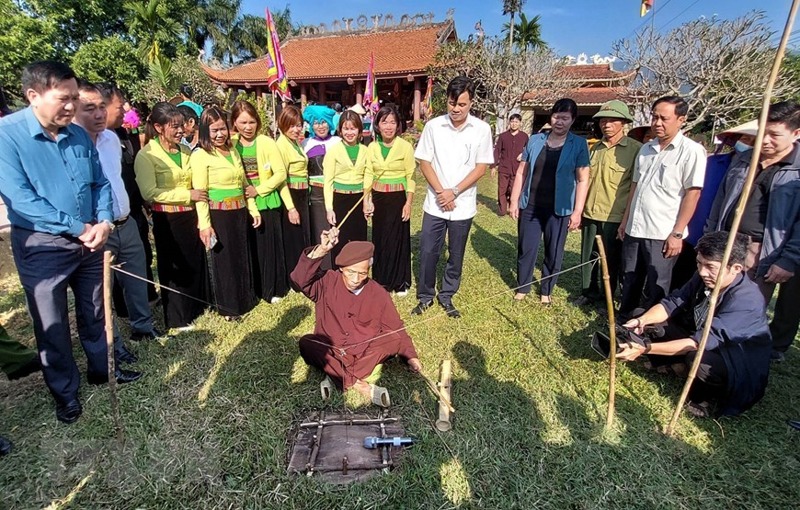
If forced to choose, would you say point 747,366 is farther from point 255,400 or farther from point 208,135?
point 208,135

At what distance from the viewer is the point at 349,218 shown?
4.23 metres

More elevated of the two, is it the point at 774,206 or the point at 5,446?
the point at 774,206

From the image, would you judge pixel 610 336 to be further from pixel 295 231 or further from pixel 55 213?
pixel 55 213

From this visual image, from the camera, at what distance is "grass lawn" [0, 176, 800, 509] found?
6.87 feet

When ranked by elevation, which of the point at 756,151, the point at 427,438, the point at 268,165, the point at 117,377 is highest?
the point at 756,151

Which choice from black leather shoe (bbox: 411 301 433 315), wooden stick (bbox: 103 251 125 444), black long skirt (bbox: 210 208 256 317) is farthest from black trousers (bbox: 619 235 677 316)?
wooden stick (bbox: 103 251 125 444)

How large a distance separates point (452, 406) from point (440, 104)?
1453 centimetres

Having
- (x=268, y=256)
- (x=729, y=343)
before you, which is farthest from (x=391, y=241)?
(x=729, y=343)

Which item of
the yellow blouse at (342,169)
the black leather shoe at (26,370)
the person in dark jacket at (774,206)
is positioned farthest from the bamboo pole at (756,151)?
the black leather shoe at (26,370)

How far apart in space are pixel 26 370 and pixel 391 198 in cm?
321

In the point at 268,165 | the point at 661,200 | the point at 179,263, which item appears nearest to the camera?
the point at 661,200

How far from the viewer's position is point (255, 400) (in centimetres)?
274

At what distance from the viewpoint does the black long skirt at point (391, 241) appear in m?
4.12

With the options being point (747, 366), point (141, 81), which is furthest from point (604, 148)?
point (141, 81)
